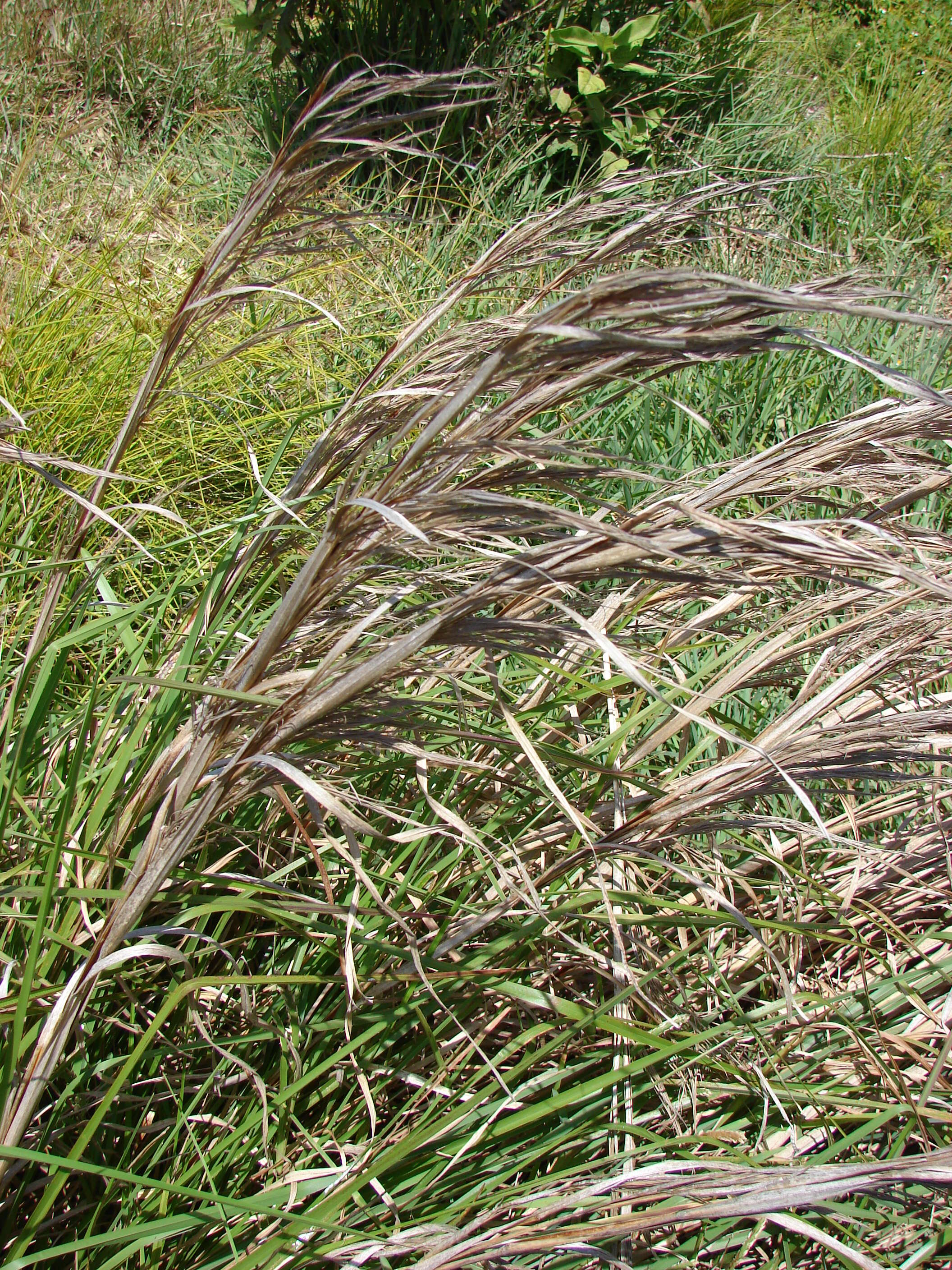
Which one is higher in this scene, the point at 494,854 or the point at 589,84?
the point at 589,84

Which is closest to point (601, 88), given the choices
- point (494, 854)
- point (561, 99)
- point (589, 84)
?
point (589, 84)

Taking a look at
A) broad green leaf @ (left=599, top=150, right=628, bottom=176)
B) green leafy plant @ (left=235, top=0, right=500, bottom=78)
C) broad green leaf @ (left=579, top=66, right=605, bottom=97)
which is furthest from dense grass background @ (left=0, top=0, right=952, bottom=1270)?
green leafy plant @ (left=235, top=0, right=500, bottom=78)

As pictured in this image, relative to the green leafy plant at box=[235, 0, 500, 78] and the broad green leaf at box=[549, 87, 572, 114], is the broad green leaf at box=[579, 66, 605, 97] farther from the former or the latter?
the green leafy plant at box=[235, 0, 500, 78]

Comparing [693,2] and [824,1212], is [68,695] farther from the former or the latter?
[693,2]

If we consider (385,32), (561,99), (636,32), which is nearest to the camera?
(636,32)

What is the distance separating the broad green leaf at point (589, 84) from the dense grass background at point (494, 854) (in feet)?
6.28

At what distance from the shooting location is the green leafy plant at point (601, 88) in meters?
3.05

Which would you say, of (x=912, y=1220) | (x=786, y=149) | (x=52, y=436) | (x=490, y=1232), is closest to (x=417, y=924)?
(x=490, y=1232)

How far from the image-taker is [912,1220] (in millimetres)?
1165

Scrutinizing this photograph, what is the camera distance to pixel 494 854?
128 centimetres

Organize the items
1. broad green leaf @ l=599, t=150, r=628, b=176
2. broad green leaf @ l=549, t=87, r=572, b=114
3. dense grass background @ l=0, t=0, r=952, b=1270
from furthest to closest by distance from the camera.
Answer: broad green leaf @ l=549, t=87, r=572, b=114, broad green leaf @ l=599, t=150, r=628, b=176, dense grass background @ l=0, t=0, r=952, b=1270

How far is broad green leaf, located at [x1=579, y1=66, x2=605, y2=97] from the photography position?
10.1 feet

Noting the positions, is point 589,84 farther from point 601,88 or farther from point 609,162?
point 609,162

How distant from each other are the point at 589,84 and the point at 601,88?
0.05 m
